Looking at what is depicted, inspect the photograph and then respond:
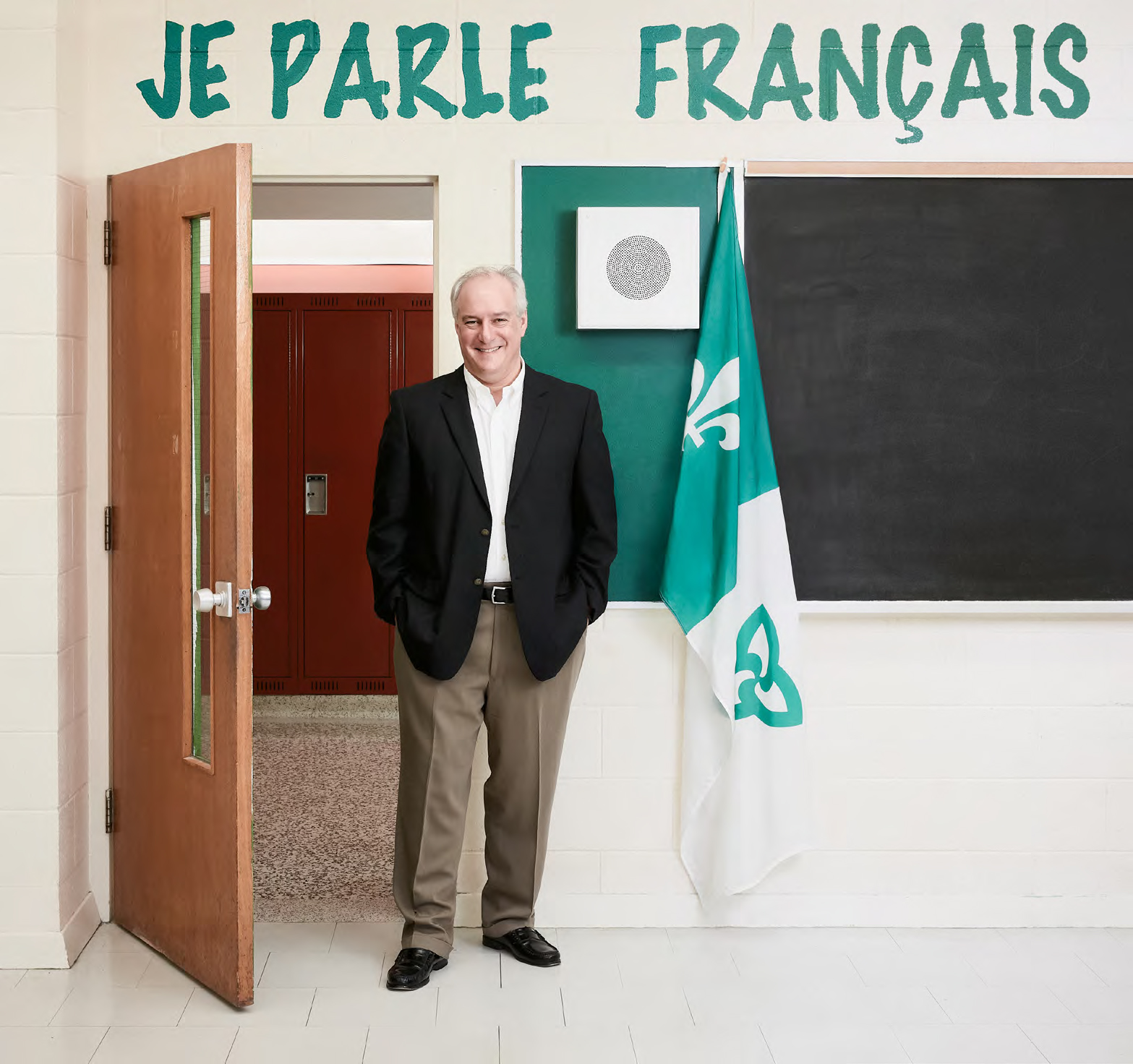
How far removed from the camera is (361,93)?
3178 mm

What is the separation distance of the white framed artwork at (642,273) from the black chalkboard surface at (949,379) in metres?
0.18

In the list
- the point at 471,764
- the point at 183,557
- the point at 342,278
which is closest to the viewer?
the point at 183,557

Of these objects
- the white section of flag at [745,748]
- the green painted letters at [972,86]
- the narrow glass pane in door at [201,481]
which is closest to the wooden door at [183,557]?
the narrow glass pane in door at [201,481]

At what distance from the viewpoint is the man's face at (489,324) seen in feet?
9.48

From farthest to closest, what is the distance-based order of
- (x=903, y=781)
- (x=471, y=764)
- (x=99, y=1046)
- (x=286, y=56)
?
(x=903, y=781) → (x=286, y=56) → (x=471, y=764) → (x=99, y=1046)

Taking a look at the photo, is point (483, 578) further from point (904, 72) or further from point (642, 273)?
point (904, 72)

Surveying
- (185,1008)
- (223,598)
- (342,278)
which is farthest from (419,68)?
(342,278)

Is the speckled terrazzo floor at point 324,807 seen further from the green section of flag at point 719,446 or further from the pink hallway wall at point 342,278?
the pink hallway wall at point 342,278

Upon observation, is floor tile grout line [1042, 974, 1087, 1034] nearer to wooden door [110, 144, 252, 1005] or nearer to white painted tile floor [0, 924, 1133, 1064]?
white painted tile floor [0, 924, 1133, 1064]

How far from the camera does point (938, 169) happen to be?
320 centimetres

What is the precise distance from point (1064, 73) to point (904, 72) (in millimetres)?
403

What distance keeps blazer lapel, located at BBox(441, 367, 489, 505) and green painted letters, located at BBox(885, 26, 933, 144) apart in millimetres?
1318

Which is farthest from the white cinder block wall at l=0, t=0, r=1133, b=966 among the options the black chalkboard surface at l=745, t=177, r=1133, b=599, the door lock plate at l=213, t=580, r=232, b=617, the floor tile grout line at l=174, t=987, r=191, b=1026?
the door lock plate at l=213, t=580, r=232, b=617

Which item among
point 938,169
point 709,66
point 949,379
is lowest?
point 949,379
